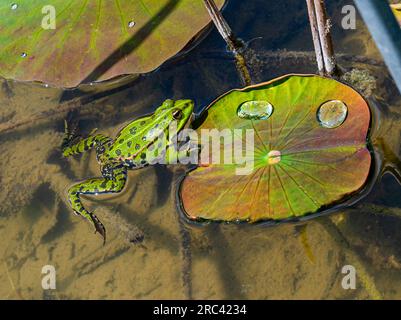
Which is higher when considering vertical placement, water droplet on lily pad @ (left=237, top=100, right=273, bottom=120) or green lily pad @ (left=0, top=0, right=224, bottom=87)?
green lily pad @ (left=0, top=0, right=224, bottom=87)

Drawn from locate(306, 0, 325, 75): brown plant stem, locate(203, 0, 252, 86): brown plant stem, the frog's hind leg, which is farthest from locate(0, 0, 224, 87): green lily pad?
locate(306, 0, 325, 75): brown plant stem

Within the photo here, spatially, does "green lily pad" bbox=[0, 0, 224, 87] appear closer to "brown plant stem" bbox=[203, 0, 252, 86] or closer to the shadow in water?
"brown plant stem" bbox=[203, 0, 252, 86]

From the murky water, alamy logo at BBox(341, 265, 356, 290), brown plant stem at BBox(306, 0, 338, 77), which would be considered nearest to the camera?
brown plant stem at BBox(306, 0, 338, 77)

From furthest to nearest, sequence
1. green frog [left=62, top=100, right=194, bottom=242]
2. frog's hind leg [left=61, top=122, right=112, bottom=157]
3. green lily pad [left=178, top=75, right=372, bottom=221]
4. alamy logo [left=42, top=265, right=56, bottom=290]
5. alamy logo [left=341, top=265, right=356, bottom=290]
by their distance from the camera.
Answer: frog's hind leg [left=61, top=122, right=112, bottom=157] → green frog [left=62, top=100, right=194, bottom=242] → alamy logo [left=42, top=265, right=56, bottom=290] → alamy logo [left=341, top=265, right=356, bottom=290] → green lily pad [left=178, top=75, right=372, bottom=221]

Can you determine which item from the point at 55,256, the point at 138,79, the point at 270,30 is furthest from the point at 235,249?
the point at 270,30

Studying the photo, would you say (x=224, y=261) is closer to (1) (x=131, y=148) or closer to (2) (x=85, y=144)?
(1) (x=131, y=148)

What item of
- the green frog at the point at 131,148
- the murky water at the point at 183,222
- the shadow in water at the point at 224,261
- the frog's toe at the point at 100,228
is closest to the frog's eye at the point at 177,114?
the green frog at the point at 131,148

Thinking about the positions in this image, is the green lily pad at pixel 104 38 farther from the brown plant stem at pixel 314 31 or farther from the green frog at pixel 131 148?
the brown plant stem at pixel 314 31

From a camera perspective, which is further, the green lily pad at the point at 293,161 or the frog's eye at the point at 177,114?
the frog's eye at the point at 177,114
